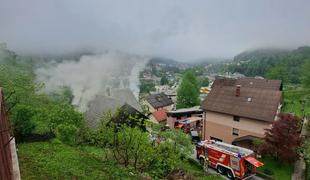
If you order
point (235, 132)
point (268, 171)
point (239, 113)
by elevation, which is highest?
point (239, 113)

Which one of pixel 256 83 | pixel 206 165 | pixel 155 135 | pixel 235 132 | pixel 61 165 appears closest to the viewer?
pixel 61 165

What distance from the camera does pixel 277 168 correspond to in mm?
23125

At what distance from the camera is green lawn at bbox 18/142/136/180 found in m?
12.8

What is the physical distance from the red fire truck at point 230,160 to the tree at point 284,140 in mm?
2498

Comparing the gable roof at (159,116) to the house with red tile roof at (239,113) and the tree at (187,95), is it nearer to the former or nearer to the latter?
the tree at (187,95)

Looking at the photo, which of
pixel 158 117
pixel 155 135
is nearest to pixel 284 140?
pixel 155 135

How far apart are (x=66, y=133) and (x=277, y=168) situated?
18658mm

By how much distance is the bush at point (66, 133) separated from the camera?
19.2 metres

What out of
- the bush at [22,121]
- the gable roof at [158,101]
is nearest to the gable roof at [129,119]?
the bush at [22,121]

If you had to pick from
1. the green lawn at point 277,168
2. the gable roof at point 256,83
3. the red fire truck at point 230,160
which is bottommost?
the green lawn at point 277,168

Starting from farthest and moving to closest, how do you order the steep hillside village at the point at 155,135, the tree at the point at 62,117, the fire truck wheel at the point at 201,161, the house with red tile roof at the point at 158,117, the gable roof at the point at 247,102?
1. the house with red tile roof at the point at 158,117
2. the gable roof at the point at 247,102
3. the fire truck wheel at the point at 201,161
4. the tree at the point at 62,117
5. the steep hillside village at the point at 155,135

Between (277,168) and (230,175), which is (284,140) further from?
(230,175)

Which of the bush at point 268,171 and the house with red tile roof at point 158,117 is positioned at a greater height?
the bush at point 268,171

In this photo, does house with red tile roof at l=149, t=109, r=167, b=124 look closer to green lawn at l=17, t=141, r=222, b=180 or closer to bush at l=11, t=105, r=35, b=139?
bush at l=11, t=105, r=35, b=139
